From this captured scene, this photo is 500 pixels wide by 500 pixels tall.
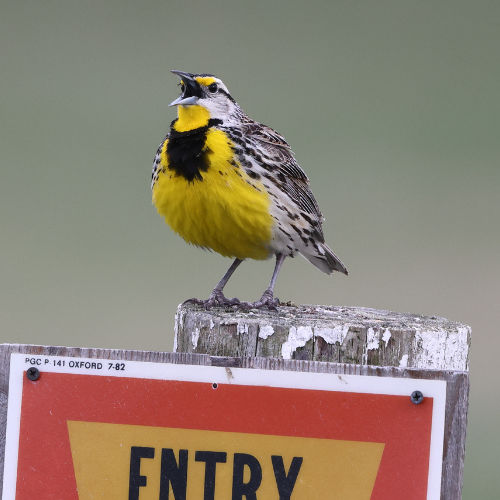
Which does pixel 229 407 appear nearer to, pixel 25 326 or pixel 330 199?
pixel 25 326

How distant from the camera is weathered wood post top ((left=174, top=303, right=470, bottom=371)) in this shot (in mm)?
2879

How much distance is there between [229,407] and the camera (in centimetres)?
254

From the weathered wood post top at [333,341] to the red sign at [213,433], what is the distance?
0.36m

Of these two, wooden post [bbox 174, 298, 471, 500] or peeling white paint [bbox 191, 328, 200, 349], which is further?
peeling white paint [bbox 191, 328, 200, 349]

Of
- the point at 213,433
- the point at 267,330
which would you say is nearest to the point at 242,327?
the point at 267,330

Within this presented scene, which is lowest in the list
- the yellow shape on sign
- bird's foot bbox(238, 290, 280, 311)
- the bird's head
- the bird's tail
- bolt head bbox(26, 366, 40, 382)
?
the yellow shape on sign

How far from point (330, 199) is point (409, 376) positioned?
9601 millimetres

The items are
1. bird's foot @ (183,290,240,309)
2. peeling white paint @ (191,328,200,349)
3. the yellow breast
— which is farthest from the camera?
the yellow breast

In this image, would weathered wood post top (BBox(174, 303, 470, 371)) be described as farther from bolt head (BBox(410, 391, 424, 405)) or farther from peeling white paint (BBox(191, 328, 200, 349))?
bolt head (BBox(410, 391, 424, 405))

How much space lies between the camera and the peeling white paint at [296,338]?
2879mm

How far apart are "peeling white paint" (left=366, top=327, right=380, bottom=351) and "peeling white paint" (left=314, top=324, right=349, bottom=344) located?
0.16 feet

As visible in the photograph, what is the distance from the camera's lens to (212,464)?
100 inches

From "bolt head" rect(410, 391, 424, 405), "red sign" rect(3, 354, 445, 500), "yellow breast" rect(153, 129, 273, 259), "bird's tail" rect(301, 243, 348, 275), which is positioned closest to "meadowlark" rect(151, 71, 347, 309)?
"yellow breast" rect(153, 129, 273, 259)

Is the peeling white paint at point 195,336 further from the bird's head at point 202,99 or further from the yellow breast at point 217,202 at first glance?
the bird's head at point 202,99
